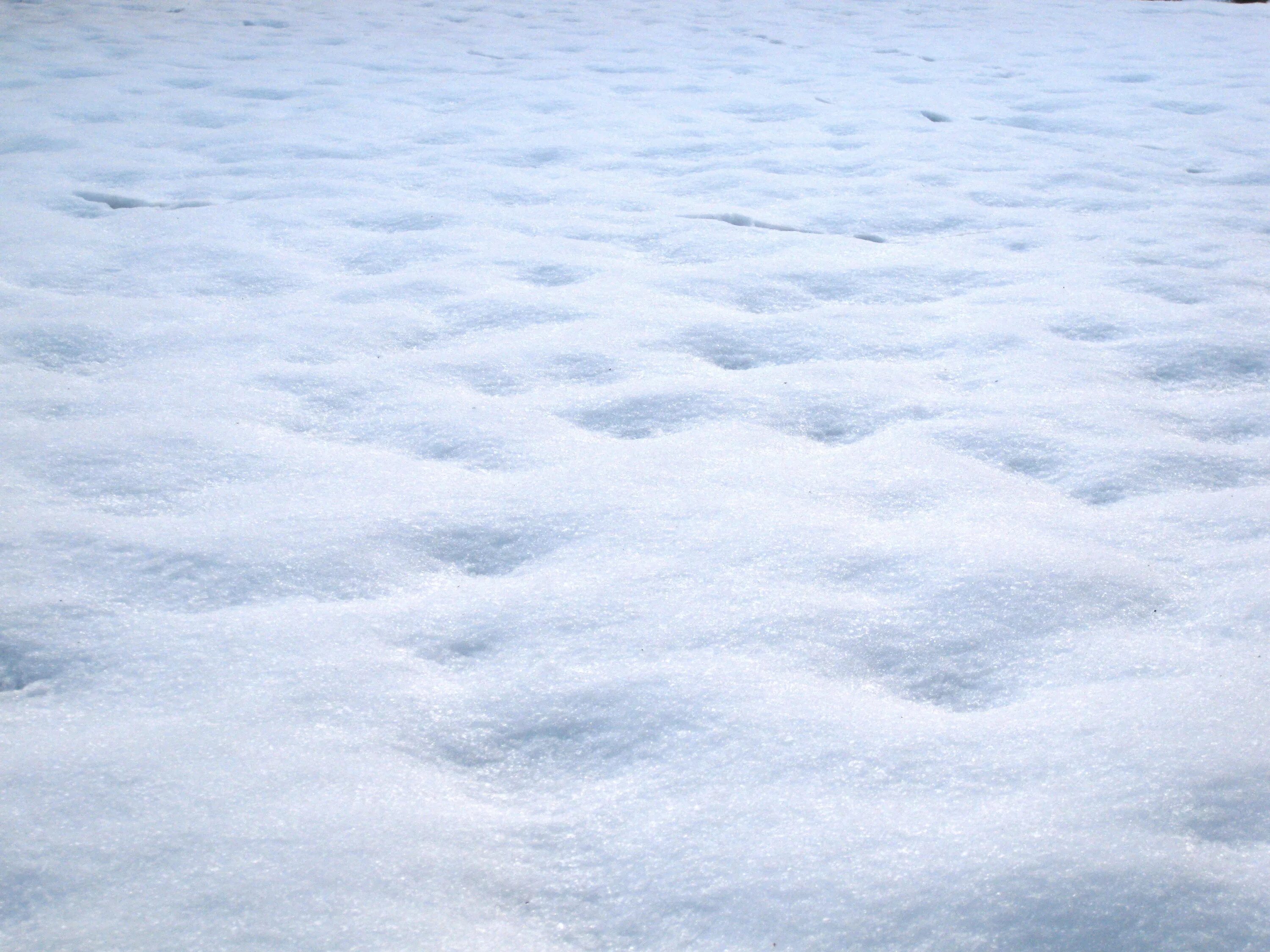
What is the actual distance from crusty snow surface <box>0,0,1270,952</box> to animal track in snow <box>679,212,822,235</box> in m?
0.01

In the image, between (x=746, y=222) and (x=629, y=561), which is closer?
(x=629, y=561)

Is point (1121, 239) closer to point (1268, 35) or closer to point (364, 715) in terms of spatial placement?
point (364, 715)

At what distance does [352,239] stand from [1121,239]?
5.74 ft

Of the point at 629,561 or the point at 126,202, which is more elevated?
the point at 126,202

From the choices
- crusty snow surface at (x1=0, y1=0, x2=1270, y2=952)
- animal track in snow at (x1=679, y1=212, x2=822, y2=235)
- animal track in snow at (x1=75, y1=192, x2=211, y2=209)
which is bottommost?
crusty snow surface at (x1=0, y1=0, x2=1270, y2=952)

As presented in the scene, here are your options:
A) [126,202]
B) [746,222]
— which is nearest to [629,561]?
[746,222]

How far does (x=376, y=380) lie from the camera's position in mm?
1575

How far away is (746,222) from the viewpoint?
2.38 metres

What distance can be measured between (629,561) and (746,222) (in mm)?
1455

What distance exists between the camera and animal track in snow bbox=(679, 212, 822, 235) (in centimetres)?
233

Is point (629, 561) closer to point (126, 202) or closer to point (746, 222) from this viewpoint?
point (746, 222)

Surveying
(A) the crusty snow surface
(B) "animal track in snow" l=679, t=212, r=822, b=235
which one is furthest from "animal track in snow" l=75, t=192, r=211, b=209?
(B) "animal track in snow" l=679, t=212, r=822, b=235

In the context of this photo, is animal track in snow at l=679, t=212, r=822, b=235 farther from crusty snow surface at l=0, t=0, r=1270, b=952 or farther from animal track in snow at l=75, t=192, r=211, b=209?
animal track in snow at l=75, t=192, r=211, b=209

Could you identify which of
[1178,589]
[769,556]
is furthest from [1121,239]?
[769,556]
